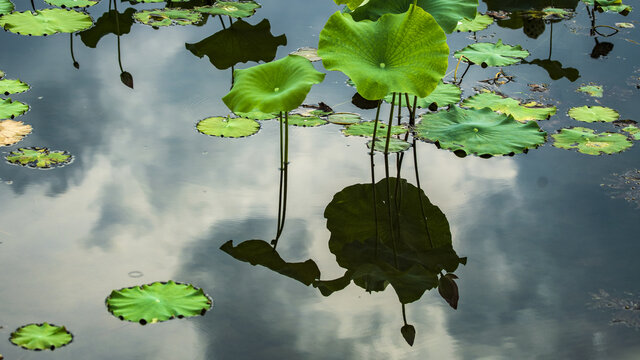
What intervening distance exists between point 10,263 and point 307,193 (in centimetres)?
141

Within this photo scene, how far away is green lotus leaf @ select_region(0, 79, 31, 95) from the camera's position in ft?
14.1

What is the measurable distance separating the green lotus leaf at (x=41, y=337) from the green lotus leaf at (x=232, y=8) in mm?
3437

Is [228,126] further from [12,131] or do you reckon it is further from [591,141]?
[591,141]

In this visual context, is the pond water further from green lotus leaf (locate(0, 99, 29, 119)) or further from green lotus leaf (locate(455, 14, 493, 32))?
green lotus leaf (locate(455, 14, 493, 32))

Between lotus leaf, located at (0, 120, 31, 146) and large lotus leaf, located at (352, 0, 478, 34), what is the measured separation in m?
1.97

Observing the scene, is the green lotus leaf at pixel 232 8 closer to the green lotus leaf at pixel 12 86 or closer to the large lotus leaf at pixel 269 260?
the green lotus leaf at pixel 12 86

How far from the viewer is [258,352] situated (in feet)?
8.34

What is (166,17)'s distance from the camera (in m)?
5.50

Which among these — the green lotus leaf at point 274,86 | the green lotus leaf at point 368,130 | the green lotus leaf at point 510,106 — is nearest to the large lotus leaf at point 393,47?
the green lotus leaf at point 274,86

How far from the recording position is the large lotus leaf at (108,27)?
5.23 meters

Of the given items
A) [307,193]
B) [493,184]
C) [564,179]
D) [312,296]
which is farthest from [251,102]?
[564,179]

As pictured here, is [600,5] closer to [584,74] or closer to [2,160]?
[584,74]

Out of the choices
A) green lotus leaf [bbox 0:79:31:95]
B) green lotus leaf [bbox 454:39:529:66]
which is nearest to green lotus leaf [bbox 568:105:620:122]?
green lotus leaf [bbox 454:39:529:66]

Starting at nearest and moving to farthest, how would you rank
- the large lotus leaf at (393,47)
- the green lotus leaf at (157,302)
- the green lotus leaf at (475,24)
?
the green lotus leaf at (157,302) → the large lotus leaf at (393,47) → the green lotus leaf at (475,24)
